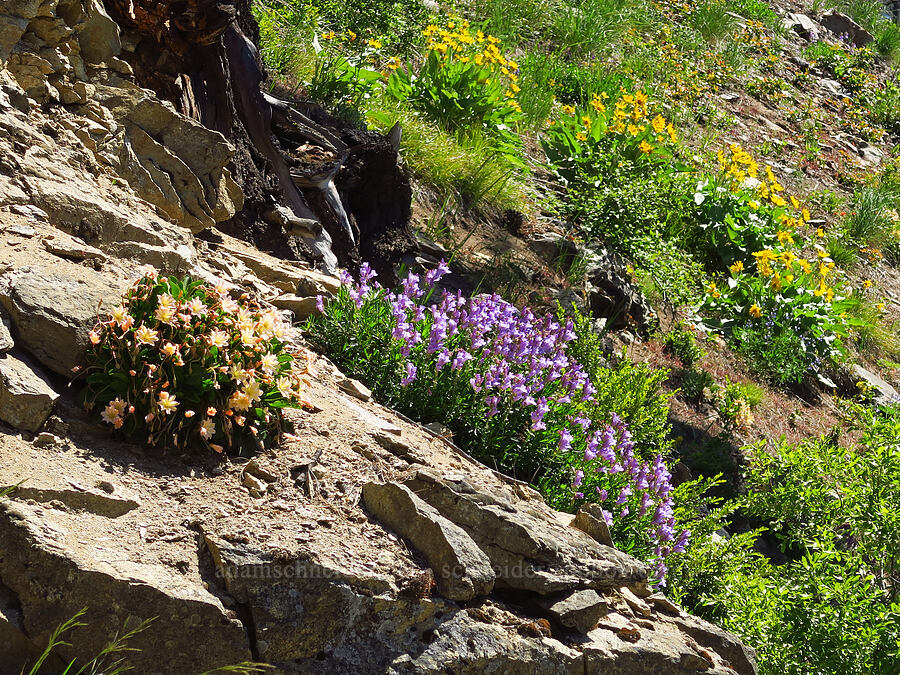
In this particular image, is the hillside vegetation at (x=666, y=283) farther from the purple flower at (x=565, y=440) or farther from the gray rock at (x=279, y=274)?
the gray rock at (x=279, y=274)

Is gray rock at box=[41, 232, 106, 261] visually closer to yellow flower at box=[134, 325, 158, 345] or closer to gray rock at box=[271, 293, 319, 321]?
yellow flower at box=[134, 325, 158, 345]

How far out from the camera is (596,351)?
592 centimetres

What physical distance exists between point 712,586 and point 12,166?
4.03 m

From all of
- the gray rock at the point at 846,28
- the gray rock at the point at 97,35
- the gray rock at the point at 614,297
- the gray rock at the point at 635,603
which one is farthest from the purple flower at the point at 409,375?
the gray rock at the point at 846,28

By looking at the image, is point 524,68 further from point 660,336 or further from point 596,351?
point 596,351

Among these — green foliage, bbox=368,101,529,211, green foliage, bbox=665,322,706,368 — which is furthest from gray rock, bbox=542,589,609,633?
green foliage, bbox=368,101,529,211

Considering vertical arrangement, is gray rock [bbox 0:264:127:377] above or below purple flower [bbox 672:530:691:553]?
above

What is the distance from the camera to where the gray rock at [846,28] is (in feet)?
56.9

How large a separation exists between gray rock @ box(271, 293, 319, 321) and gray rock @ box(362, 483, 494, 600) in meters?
1.58

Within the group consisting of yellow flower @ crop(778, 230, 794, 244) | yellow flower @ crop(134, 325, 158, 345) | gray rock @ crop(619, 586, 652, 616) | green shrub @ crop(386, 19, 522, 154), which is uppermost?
yellow flower @ crop(778, 230, 794, 244)

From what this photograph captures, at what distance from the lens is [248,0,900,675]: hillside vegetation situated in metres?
4.40

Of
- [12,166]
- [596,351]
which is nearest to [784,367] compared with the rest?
[596,351]

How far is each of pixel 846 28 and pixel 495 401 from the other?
55.0 feet

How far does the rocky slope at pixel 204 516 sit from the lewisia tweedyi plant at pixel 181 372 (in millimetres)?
92
